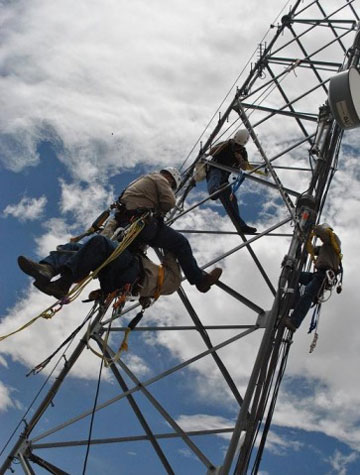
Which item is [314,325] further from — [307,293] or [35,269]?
[35,269]

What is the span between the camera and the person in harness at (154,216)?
22.3ft

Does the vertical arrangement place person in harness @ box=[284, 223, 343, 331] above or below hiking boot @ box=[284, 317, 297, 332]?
above

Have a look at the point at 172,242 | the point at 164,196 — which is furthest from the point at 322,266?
the point at 164,196

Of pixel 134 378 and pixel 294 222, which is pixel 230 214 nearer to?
pixel 294 222

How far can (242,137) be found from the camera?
10445mm

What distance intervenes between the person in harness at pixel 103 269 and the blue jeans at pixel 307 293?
179cm

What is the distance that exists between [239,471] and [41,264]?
324 cm

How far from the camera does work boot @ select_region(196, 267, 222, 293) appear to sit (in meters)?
7.23

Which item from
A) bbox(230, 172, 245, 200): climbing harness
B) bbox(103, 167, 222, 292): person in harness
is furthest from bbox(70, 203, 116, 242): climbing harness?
bbox(230, 172, 245, 200): climbing harness

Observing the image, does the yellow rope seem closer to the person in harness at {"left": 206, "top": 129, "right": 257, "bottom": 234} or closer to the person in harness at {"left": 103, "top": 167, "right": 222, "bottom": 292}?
the person in harness at {"left": 103, "top": 167, "right": 222, "bottom": 292}

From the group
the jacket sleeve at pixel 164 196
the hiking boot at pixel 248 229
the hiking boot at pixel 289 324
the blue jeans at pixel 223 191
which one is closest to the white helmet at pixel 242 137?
the blue jeans at pixel 223 191

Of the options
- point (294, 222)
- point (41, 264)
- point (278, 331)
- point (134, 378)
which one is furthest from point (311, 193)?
point (41, 264)

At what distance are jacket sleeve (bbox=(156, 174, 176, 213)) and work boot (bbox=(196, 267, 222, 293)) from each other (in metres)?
1.03

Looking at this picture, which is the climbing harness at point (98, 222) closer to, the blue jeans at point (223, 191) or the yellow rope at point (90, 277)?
the yellow rope at point (90, 277)
